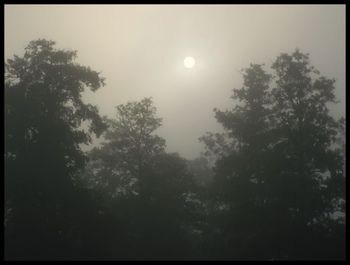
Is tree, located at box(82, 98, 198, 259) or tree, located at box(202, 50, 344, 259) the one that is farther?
tree, located at box(82, 98, 198, 259)

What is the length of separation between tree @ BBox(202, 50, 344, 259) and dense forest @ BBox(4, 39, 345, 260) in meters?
0.06

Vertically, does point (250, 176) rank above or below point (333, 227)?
above

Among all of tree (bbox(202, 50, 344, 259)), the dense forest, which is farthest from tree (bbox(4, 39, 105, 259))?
tree (bbox(202, 50, 344, 259))

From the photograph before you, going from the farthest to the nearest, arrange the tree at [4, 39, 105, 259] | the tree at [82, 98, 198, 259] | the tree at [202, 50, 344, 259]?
1. the tree at [82, 98, 198, 259]
2. the tree at [202, 50, 344, 259]
3. the tree at [4, 39, 105, 259]

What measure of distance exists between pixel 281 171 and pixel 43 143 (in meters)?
13.0

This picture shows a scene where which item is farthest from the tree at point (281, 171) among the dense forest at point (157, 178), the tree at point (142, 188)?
the tree at point (142, 188)

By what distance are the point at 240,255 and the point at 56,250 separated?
1008 cm

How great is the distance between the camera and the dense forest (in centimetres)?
2308

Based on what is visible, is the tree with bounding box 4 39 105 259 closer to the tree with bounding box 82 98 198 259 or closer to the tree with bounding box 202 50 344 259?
the tree with bounding box 82 98 198 259

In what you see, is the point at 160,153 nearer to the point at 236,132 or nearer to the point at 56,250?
the point at 236,132

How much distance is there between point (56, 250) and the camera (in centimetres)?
2258

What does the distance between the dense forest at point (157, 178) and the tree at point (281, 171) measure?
6 centimetres

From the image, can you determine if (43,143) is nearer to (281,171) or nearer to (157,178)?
(157,178)
